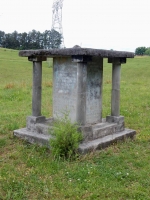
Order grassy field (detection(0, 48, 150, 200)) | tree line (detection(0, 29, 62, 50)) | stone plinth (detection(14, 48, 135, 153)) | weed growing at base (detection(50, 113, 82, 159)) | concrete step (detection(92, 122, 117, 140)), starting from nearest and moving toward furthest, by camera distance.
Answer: grassy field (detection(0, 48, 150, 200))
weed growing at base (detection(50, 113, 82, 159))
stone plinth (detection(14, 48, 135, 153))
concrete step (detection(92, 122, 117, 140))
tree line (detection(0, 29, 62, 50))

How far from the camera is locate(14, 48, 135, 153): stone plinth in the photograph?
214 inches

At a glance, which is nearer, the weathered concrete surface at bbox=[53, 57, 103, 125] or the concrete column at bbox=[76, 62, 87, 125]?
the concrete column at bbox=[76, 62, 87, 125]

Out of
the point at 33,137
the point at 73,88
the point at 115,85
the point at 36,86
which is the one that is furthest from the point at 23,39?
the point at 33,137

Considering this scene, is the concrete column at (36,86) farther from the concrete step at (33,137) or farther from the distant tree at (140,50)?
the distant tree at (140,50)

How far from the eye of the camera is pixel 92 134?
18.0ft

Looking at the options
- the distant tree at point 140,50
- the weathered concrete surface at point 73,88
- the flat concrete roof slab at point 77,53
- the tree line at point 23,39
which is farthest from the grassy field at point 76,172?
the distant tree at point 140,50

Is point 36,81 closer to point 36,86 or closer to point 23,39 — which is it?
point 36,86

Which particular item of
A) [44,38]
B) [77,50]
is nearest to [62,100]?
[77,50]

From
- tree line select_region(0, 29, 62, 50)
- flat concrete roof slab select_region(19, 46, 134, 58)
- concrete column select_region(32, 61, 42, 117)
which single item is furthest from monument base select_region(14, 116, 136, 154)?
tree line select_region(0, 29, 62, 50)

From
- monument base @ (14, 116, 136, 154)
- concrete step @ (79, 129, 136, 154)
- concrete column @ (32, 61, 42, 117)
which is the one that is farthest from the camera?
concrete column @ (32, 61, 42, 117)

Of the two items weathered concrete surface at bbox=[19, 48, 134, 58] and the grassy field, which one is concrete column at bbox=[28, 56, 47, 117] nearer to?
weathered concrete surface at bbox=[19, 48, 134, 58]

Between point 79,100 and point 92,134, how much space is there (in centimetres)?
75

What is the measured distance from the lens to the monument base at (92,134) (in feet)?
17.4

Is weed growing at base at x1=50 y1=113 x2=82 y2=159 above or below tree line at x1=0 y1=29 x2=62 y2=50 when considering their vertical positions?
below
